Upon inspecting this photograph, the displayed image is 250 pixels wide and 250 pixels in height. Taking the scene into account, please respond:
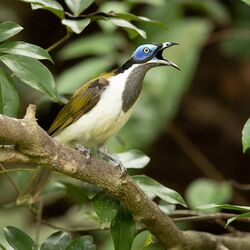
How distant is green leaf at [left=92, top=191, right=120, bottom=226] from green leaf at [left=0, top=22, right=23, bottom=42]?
69 cm

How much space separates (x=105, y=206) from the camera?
277cm

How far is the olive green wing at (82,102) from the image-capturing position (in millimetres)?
3174

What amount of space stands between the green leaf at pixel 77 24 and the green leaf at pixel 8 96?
1.08 feet

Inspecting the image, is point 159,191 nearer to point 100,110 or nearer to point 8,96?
point 100,110

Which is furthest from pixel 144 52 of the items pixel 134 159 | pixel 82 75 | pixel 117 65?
pixel 117 65

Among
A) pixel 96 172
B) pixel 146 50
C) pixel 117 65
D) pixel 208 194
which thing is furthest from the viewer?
pixel 117 65

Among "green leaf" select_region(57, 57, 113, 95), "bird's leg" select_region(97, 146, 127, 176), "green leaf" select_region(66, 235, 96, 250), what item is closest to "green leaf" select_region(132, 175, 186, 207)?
"bird's leg" select_region(97, 146, 127, 176)

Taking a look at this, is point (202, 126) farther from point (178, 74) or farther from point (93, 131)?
point (93, 131)

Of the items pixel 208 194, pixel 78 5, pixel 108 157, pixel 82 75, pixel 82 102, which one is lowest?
pixel 208 194

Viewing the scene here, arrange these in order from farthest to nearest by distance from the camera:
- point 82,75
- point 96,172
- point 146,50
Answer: point 82,75 < point 146,50 < point 96,172

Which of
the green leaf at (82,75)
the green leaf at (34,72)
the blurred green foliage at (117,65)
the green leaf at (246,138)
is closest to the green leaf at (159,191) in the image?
the blurred green foliage at (117,65)

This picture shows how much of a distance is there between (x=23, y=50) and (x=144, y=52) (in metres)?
0.69

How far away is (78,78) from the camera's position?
184 inches

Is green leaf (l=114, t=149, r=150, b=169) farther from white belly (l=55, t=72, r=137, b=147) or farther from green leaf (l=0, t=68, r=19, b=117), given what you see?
green leaf (l=0, t=68, r=19, b=117)
